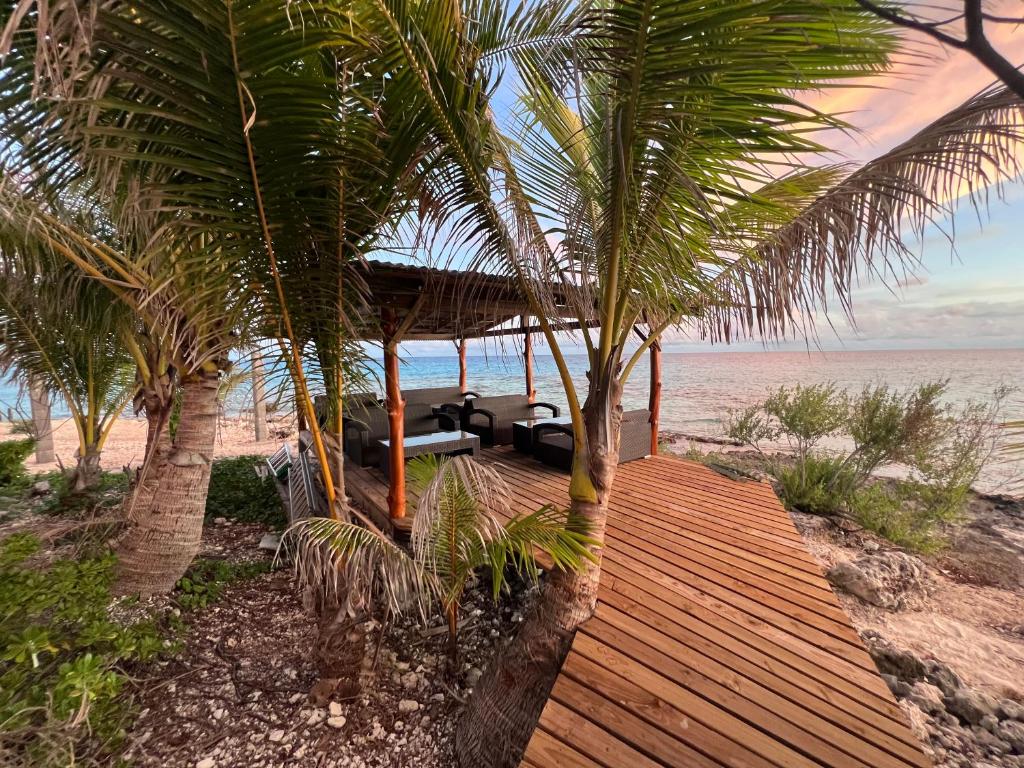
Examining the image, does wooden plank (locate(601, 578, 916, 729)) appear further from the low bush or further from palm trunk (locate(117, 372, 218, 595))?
the low bush

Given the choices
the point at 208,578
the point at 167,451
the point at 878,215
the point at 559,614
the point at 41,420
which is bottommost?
the point at 208,578

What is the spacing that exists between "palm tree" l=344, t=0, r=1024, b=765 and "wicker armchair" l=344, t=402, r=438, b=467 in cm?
291

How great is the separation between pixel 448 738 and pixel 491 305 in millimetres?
3970

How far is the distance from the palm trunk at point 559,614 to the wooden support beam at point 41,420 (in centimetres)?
493

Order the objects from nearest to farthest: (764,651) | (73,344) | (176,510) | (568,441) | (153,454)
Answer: (764,651)
(176,510)
(153,454)
(73,344)
(568,441)

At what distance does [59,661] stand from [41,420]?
769 centimetres

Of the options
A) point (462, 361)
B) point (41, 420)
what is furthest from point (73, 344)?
point (462, 361)

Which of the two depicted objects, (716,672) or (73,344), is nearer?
(716,672)

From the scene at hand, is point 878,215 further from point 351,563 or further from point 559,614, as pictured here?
point 351,563

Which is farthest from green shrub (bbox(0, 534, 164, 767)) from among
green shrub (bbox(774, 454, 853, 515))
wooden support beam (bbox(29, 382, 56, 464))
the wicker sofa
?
green shrub (bbox(774, 454, 853, 515))

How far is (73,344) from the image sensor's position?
146 inches

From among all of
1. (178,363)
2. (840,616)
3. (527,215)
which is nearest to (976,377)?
(840,616)

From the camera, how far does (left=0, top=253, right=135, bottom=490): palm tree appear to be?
2.89 metres

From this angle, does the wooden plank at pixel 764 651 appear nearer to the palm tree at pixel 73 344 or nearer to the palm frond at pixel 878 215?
the palm frond at pixel 878 215
